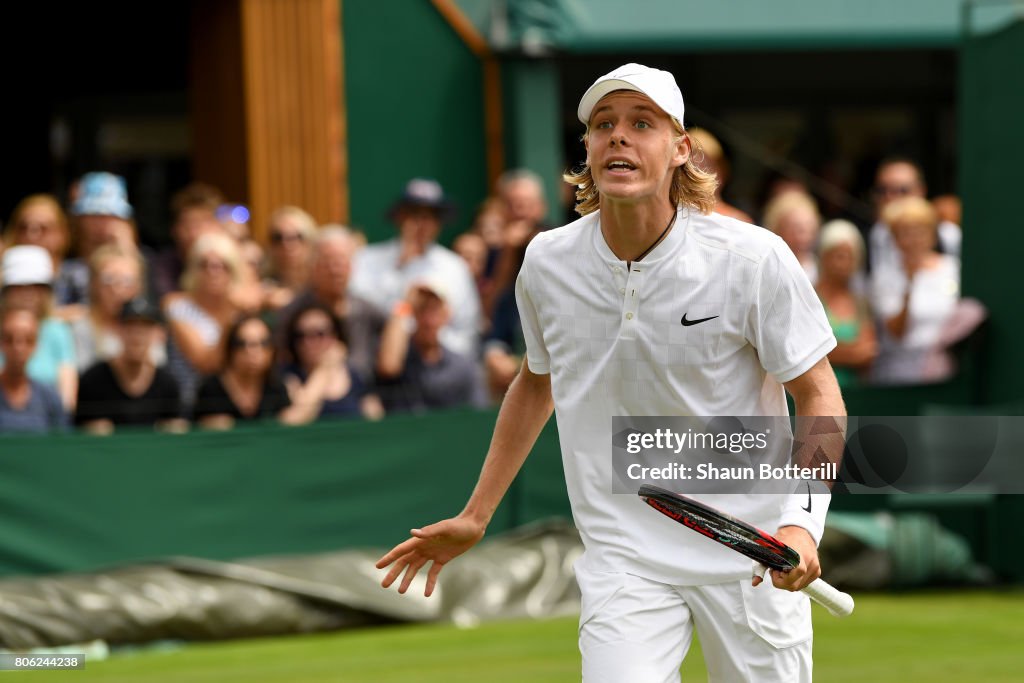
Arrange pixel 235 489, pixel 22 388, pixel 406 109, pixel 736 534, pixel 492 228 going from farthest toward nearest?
pixel 406 109
pixel 492 228
pixel 235 489
pixel 22 388
pixel 736 534

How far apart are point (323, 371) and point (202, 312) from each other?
2.37ft

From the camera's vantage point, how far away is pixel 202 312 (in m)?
9.39

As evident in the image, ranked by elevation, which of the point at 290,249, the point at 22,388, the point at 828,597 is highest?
the point at 290,249

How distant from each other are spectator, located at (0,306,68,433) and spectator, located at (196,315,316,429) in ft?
2.51

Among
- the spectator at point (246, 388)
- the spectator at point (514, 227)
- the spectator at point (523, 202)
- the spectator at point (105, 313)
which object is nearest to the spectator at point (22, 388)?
the spectator at point (105, 313)

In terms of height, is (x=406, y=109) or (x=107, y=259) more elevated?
(x=406, y=109)

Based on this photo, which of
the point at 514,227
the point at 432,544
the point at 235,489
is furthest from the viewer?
the point at 514,227

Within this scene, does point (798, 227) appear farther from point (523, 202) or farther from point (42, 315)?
point (42, 315)

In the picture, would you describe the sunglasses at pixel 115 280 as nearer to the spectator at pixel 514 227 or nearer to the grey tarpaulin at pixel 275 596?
the grey tarpaulin at pixel 275 596

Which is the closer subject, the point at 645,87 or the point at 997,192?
the point at 645,87

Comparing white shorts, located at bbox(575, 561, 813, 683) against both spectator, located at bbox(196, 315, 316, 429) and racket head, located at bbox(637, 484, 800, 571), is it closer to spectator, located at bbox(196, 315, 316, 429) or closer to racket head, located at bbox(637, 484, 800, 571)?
racket head, located at bbox(637, 484, 800, 571)

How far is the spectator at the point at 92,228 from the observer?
964cm

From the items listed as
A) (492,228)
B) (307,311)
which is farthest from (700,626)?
(492,228)

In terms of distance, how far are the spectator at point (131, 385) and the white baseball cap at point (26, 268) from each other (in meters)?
0.44
